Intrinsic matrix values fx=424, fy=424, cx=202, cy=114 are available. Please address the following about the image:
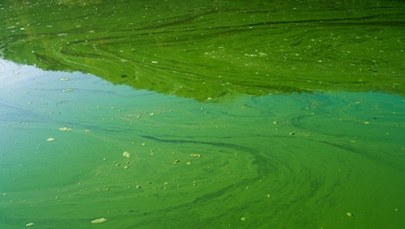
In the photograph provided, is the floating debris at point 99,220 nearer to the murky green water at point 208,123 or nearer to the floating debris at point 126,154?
the murky green water at point 208,123

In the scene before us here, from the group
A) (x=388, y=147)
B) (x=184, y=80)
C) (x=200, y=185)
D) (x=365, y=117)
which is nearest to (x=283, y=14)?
(x=184, y=80)

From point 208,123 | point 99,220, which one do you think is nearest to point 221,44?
point 208,123

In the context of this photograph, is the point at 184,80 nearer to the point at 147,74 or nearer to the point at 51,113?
the point at 147,74

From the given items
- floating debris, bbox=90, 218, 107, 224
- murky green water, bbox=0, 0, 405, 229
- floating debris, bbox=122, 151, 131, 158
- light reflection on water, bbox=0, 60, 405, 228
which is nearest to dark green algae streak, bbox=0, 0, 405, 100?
murky green water, bbox=0, 0, 405, 229

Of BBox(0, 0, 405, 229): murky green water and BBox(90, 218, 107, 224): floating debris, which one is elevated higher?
BBox(0, 0, 405, 229): murky green water

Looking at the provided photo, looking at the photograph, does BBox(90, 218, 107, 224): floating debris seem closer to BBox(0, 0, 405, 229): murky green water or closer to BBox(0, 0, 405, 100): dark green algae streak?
BBox(0, 0, 405, 229): murky green water

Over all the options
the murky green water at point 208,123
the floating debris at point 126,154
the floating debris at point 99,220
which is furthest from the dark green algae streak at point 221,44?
the floating debris at point 99,220
